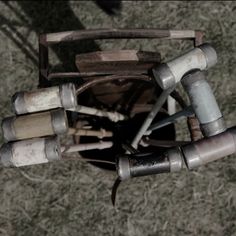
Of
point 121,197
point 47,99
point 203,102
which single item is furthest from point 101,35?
point 121,197

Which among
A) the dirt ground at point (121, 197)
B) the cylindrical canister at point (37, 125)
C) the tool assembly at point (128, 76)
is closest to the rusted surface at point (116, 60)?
the tool assembly at point (128, 76)

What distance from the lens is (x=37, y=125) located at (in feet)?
6.63

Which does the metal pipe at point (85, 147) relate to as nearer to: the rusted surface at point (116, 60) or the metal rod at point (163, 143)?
the metal rod at point (163, 143)

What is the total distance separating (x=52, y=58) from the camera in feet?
10.4

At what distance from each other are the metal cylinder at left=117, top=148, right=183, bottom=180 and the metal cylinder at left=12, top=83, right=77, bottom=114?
1.04 feet

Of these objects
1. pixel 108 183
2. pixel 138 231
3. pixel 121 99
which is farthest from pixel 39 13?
pixel 138 231

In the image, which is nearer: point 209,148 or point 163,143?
point 209,148

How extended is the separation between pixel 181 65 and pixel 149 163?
42 cm

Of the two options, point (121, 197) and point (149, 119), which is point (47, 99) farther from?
point (121, 197)

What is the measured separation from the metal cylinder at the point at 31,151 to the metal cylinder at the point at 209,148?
526mm

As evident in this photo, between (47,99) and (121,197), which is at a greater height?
(47,99)

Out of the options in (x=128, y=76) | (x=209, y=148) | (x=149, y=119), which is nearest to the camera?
(x=209, y=148)

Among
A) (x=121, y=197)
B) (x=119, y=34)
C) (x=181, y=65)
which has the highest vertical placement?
(x=119, y=34)

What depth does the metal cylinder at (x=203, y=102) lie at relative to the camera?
1997mm
